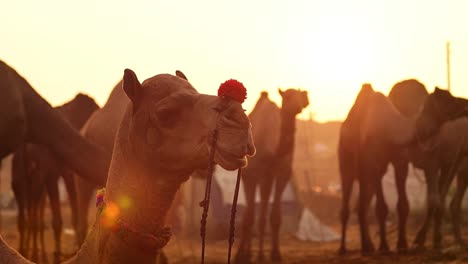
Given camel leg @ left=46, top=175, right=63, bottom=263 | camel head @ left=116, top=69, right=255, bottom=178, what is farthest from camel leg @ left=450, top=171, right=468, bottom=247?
camel head @ left=116, top=69, right=255, bottom=178

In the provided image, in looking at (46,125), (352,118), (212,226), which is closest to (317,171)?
(212,226)

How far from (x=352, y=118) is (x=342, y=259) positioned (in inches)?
112

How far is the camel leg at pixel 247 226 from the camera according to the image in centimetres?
1177

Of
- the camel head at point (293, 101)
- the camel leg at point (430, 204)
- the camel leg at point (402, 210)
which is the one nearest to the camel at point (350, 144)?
the camel leg at point (402, 210)

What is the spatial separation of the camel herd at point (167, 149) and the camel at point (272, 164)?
2cm

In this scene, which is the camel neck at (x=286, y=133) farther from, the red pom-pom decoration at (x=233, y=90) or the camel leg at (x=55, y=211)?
the red pom-pom decoration at (x=233, y=90)

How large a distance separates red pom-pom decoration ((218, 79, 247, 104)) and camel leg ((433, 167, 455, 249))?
8.82 metres

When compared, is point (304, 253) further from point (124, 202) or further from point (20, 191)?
point (124, 202)

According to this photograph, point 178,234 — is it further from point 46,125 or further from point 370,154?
point 46,125

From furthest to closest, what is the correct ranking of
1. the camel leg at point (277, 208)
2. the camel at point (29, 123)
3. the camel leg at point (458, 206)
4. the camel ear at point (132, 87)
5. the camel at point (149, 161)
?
the camel leg at point (277, 208)
the camel leg at point (458, 206)
the camel at point (29, 123)
the camel ear at point (132, 87)
the camel at point (149, 161)

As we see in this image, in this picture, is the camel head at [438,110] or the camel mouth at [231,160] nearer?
the camel mouth at [231,160]

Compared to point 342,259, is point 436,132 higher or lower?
higher

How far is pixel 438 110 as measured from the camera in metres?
11.3

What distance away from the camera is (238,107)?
270cm
